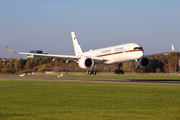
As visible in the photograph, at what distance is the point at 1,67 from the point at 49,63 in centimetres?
2736

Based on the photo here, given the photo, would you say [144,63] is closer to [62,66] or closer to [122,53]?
[122,53]

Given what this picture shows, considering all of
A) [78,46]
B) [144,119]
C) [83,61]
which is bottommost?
[144,119]

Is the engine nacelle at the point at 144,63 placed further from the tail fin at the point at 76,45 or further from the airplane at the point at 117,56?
the tail fin at the point at 76,45

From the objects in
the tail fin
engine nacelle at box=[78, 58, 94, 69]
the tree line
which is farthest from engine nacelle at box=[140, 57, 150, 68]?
the tree line

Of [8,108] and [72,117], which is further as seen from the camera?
[8,108]

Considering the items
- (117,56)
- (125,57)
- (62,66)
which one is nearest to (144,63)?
(125,57)

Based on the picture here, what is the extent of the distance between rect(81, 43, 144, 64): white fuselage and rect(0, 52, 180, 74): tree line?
6671 centimetres

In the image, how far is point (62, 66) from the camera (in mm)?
136000

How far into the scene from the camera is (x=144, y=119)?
1786 centimetres

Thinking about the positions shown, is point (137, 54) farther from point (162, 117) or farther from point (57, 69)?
point (57, 69)

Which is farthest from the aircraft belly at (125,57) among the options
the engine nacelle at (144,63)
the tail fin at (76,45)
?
the tail fin at (76,45)

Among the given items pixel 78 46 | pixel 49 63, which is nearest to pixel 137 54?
pixel 78 46

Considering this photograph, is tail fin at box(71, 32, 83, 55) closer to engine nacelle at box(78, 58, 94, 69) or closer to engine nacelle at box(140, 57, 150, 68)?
engine nacelle at box(78, 58, 94, 69)

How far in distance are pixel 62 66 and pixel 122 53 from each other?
260ft
